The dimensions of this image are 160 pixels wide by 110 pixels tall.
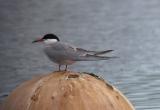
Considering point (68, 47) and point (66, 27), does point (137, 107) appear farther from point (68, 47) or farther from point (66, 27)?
point (66, 27)

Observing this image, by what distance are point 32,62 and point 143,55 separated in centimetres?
244

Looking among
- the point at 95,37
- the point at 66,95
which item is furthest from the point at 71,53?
the point at 95,37

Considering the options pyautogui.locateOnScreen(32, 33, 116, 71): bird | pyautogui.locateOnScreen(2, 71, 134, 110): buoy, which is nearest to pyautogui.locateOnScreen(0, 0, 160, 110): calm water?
pyautogui.locateOnScreen(32, 33, 116, 71): bird

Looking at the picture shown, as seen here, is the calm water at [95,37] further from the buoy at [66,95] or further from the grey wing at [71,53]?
the buoy at [66,95]

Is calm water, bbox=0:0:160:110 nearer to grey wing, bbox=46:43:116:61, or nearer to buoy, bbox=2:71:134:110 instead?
grey wing, bbox=46:43:116:61

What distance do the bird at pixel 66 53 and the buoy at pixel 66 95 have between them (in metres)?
0.81

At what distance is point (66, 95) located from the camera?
22.8 feet

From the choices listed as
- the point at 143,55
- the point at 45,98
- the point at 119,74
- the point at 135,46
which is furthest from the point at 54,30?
the point at 45,98

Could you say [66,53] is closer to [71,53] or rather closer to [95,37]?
[71,53]

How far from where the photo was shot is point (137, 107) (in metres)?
11.2

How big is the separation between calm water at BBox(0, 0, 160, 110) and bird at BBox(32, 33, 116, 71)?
Answer: 9.59 ft

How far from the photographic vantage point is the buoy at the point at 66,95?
22.6 feet

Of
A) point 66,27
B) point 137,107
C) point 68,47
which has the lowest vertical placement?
point 137,107

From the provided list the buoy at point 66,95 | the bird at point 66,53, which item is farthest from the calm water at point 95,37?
the buoy at point 66,95
